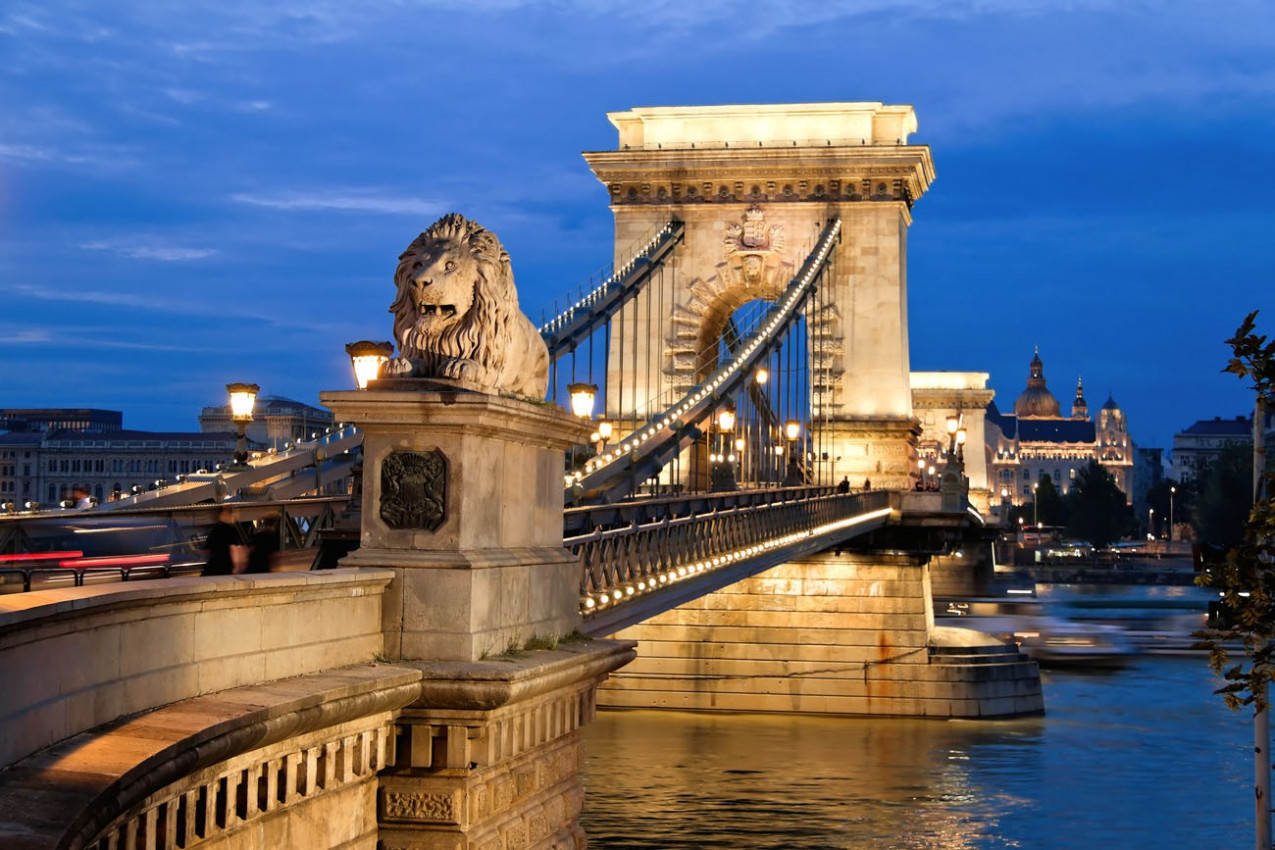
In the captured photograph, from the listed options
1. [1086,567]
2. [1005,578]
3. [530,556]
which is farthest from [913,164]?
[1086,567]

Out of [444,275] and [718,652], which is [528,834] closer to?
[444,275]

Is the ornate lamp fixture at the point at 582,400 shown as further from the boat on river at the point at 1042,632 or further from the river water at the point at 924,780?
the boat on river at the point at 1042,632

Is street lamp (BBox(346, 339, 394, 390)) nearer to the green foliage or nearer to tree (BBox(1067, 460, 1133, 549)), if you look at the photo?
the green foliage

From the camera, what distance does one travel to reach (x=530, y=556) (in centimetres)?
1258

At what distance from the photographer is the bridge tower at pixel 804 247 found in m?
54.9

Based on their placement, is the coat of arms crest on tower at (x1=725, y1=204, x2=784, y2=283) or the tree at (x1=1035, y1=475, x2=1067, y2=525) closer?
the coat of arms crest on tower at (x1=725, y1=204, x2=784, y2=283)

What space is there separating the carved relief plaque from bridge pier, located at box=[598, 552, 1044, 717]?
31215mm

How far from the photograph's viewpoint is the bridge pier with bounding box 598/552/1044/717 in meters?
42.9

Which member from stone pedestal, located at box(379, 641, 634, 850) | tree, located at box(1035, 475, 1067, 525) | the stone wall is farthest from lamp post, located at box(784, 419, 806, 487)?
tree, located at box(1035, 475, 1067, 525)

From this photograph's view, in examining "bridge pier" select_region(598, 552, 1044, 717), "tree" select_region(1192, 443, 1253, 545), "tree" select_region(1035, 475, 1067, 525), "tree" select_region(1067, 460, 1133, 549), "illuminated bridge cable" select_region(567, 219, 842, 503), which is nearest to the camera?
"illuminated bridge cable" select_region(567, 219, 842, 503)

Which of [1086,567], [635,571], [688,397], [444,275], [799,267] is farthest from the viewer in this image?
[1086,567]

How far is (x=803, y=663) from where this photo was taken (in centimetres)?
4338

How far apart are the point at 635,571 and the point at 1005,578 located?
10293 centimetres

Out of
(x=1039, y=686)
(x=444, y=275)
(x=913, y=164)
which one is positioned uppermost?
(x=913, y=164)
